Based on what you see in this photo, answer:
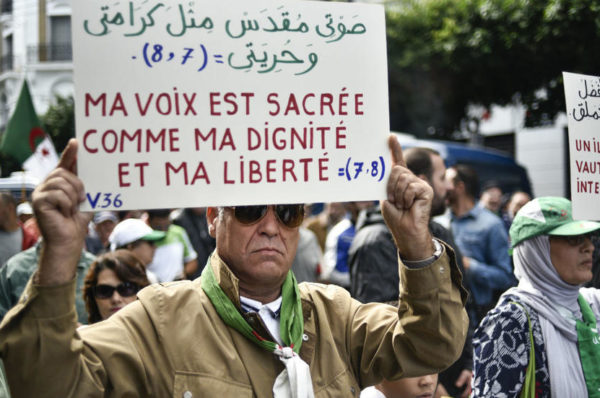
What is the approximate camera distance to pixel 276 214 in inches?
90.0

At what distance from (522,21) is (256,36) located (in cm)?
1306

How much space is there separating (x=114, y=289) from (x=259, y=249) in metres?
1.91

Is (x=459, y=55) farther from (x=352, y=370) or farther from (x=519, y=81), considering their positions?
(x=352, y=370)

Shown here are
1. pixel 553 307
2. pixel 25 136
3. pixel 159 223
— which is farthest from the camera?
pixel 25 136

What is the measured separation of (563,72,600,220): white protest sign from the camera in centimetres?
290

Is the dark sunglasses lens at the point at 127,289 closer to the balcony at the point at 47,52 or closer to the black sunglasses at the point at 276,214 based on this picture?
the black sunglasses at the point at 276,214

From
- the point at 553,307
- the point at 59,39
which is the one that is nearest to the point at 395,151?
the point at 553,307

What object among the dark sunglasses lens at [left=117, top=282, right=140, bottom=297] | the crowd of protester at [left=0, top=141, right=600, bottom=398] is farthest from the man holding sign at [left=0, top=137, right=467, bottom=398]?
the dark sunglasses lens at [left=117, top=282, right=140, bottom=297]

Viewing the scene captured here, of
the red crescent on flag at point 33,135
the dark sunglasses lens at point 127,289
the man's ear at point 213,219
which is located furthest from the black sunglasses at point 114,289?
the red crescent on flag at point 33,135

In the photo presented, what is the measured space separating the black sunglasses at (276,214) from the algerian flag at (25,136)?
7585mm

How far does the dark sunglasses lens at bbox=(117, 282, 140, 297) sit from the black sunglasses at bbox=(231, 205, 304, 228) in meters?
1.85

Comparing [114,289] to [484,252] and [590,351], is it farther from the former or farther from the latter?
[484,252]

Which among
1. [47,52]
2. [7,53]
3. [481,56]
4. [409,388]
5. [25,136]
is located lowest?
[409,388]

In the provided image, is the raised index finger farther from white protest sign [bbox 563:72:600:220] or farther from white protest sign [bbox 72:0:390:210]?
white protest sign [bbox 563:72:600:220]
